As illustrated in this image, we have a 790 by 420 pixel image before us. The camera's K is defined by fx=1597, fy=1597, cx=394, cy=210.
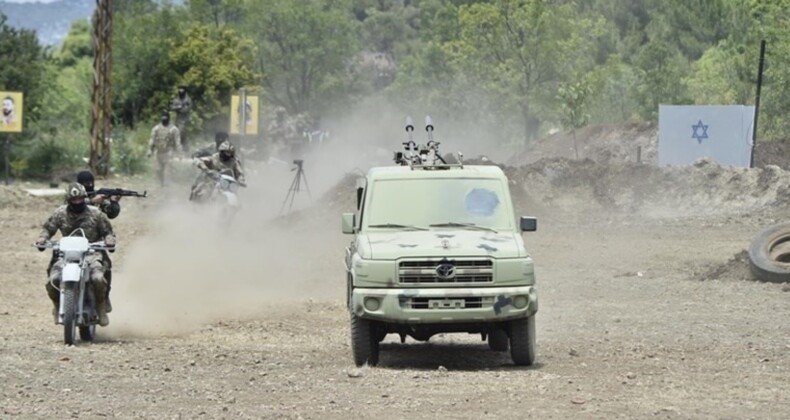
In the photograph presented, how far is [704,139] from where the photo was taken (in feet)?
152

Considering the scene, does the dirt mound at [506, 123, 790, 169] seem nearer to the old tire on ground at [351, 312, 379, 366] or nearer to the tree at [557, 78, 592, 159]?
the tree at [557, 78, 592, 159]

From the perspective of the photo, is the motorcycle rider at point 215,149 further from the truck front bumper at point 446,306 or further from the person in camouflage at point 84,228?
the truck front bumper at point 446,306

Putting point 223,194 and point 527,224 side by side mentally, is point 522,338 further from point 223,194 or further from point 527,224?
point 223,194

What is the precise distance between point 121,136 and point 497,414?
4717cm

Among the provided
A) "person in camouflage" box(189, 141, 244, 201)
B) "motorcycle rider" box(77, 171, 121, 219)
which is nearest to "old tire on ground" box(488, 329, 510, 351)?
"motorcycle rider" box(77, 171, 121, 219)

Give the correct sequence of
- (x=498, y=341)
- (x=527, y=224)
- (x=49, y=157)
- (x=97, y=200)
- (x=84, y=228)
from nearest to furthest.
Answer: (x=527, y=224), (x=498, y=341), (x=84, y=228), (x=97, y=200), (x=49, y=157)

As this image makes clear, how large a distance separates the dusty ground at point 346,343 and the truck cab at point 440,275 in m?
0.40

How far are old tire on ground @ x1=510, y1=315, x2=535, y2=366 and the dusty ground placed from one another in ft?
0.55

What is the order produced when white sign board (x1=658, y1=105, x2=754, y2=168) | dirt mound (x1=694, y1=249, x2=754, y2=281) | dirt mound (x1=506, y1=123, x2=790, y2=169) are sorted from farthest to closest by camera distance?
1. dirt mound (x1=506, y1=123, x2=790, y2=169)
2. white sign board (x1=658, y1=105, x2=754, y2=168)
3. dirt mound (x1=694, y1=249, x2=754, y2=281)

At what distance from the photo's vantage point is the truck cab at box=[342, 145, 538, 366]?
14.5m

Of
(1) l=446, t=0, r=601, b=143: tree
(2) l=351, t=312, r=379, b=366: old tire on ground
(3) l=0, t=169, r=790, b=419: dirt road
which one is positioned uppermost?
(1) l=446, t=0, r=601, b=143: tree

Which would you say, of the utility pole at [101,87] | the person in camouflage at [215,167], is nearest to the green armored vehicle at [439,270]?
the person in camouflage at [215,167]

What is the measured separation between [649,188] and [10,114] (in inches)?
742

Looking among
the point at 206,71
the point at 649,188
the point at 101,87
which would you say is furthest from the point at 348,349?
the point at 206,71
